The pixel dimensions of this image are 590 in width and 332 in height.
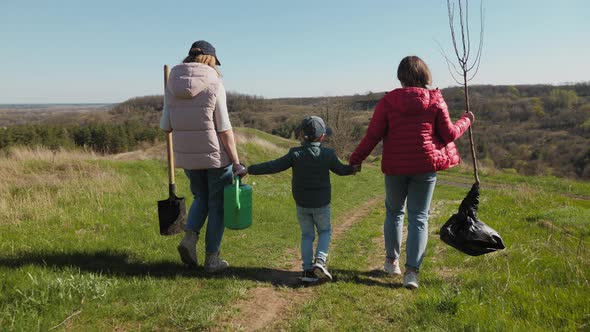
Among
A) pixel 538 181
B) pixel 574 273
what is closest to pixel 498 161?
pixel 538 181

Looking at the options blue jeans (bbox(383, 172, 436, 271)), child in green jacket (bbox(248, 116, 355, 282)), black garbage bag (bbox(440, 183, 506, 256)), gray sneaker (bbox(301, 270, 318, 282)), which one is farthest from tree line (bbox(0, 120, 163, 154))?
black garbage bag (bbox(440, 183, 506, 256))

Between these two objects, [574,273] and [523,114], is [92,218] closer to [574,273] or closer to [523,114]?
[574,273]

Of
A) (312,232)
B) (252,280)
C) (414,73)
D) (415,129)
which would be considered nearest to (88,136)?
(252,280)

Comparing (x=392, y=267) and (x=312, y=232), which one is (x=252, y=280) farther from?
(x=392, y=267)

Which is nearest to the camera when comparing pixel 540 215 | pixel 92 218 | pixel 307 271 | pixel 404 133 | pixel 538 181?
pixel 404 133

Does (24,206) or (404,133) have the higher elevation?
(404,133)

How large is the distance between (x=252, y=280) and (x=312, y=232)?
871 mm

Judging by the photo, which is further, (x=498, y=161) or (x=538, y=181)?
(x=498, y=161)

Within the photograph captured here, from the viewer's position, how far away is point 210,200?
4.35 metres

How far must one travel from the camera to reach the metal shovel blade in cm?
461

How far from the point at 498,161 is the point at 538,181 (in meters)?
60.4

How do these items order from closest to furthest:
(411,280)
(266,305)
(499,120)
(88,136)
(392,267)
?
1. (266,305)
2. (411,280)
3. (392,267)
4. (88,136)
5. (499,120)

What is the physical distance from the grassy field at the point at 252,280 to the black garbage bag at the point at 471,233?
1.32 feet

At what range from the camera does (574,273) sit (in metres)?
4.04
